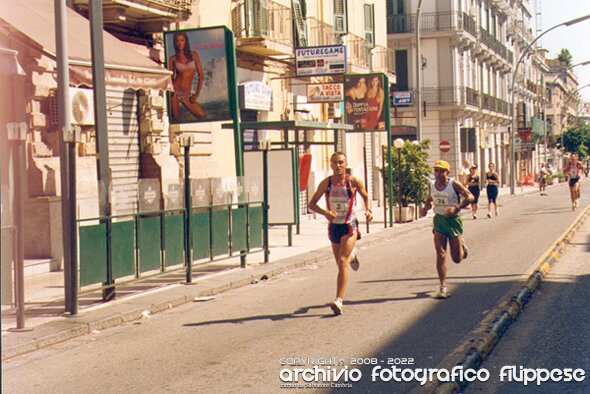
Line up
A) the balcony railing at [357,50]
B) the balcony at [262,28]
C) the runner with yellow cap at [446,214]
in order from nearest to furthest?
the runner with yellow cap at [446,214], the balcony at [262,28], the balcony railing at [357,50]

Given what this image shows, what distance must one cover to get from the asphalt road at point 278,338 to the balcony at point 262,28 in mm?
11867

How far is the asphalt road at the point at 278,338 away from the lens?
7797 millimetres

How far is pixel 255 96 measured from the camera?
88.3 feet

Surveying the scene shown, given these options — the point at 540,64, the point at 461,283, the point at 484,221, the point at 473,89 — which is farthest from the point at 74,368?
the point at 540,64

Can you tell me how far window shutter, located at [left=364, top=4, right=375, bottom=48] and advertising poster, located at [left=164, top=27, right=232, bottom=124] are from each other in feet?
74.0

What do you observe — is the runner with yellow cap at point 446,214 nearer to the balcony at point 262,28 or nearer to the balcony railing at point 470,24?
the balcony at point 262,28

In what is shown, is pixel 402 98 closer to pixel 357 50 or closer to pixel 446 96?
pixel 357 50

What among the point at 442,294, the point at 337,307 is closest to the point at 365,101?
the point at 442,294

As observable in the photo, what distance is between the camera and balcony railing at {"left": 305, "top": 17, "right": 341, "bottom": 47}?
31781mm

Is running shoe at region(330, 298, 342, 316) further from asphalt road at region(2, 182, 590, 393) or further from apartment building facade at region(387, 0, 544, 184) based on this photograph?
apartment building facade at region(387, 0, 544, 184)

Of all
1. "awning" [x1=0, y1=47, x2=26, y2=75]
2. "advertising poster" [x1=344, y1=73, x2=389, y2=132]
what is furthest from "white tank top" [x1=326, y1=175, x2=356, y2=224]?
"advertising poster" [x1=344, y1=73, x2=389, y2=132]

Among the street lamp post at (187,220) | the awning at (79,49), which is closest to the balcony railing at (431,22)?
the awning at (79,49)

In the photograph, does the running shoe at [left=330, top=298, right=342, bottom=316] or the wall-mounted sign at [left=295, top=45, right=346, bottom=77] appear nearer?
the running shoe at [left=330, top=298, right=342, bottom=316]

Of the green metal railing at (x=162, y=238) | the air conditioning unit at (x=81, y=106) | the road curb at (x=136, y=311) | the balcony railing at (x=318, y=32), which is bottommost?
the road curb at (x=136, y=311)
